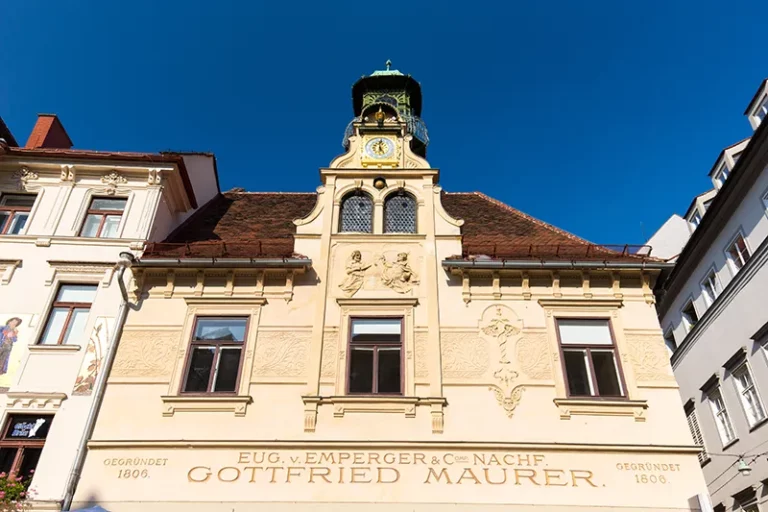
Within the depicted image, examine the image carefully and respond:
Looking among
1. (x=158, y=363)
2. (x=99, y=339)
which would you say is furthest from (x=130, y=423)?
(x=99, y=339)

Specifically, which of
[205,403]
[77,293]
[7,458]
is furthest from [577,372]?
[7,458]

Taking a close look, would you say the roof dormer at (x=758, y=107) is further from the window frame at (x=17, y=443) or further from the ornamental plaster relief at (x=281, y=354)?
the window frame at (x=17, y=443)

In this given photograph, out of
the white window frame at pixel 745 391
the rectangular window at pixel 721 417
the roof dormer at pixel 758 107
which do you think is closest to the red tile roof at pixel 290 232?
the white window frame at pixel 745 391

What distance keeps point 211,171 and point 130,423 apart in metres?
9.52

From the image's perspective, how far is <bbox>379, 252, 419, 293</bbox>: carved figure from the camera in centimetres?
1269

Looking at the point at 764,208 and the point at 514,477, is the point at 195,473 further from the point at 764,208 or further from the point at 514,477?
the point at 764,208

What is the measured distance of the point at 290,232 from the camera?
610 inches

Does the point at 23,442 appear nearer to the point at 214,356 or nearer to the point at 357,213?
the point at 214,356

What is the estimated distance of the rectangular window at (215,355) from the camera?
11.4 metres

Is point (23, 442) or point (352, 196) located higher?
point (352, 196)

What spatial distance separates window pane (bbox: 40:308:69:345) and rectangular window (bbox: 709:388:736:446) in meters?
19.4

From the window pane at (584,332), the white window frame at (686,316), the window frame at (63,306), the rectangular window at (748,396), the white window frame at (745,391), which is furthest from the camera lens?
the white window frame at (686,316)

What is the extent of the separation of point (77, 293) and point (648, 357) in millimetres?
12144

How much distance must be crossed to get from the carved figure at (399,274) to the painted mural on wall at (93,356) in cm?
588
